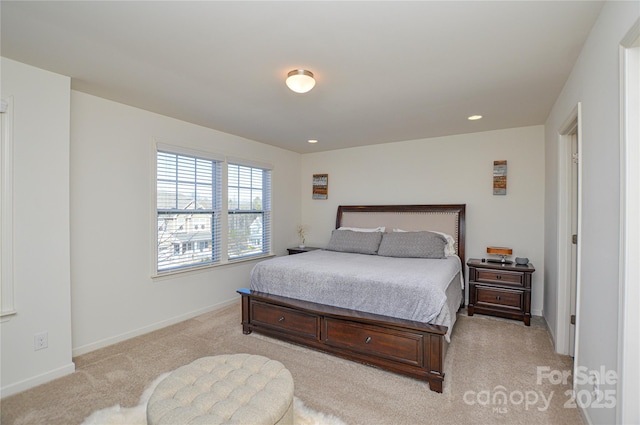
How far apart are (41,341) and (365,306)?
2.68 m

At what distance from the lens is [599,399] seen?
5.35 ft

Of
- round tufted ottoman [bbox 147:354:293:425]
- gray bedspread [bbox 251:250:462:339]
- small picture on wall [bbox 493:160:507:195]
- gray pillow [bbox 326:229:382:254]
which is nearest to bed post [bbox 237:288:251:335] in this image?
gray bedspread [bbox 251:250:462:339]

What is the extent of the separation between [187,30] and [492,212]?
4134 millimetres

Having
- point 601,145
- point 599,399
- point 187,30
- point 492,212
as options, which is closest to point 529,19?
point 601,145

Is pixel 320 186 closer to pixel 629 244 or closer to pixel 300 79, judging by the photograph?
pixel 300 79

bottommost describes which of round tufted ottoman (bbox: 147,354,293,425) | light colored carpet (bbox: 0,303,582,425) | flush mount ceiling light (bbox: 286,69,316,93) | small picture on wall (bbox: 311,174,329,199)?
light colored carpet (bbox: 0,303,582,425)

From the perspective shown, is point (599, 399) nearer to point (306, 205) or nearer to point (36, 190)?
point (36, 190)

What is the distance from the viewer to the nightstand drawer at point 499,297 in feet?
11.7

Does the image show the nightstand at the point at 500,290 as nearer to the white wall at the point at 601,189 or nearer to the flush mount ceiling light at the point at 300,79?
the white wall at the point at 601,189

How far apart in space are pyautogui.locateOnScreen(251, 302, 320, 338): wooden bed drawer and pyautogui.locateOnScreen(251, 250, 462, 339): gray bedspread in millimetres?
168

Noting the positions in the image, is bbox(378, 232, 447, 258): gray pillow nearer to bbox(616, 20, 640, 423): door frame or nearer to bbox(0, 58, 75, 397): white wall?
bbox(616, 20, 640, 423): door frame

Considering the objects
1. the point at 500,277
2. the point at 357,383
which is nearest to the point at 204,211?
the point at 357,383

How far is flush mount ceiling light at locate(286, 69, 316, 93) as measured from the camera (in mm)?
2309

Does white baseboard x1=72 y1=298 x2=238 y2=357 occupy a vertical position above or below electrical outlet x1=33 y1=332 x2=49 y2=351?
below
